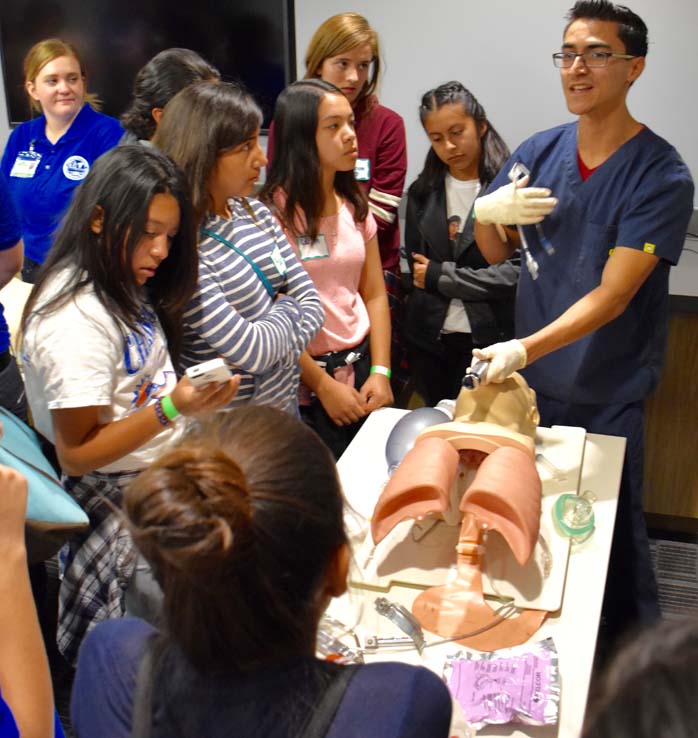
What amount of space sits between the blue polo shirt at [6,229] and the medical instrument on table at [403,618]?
0.98m

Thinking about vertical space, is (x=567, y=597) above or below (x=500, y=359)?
below

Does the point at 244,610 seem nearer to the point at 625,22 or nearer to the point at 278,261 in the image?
the point at 278,261

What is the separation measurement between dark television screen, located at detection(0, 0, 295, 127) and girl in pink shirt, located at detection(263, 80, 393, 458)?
1.33 metres

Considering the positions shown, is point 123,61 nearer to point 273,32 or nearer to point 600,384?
point 273,32

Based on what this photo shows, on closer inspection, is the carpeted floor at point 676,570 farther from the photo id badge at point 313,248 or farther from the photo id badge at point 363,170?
the photo id badge at point 363,170

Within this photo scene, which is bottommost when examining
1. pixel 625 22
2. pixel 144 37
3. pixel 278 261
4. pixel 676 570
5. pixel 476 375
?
pixel 676 570

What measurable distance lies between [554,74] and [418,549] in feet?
6.96

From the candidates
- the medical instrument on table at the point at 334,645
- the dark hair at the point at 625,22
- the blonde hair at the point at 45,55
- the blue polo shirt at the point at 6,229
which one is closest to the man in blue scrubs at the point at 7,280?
the blue polo shirt at the point at 6,229

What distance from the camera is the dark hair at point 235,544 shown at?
2.63 ft

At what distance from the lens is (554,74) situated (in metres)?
3.05

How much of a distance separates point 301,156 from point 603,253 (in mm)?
737

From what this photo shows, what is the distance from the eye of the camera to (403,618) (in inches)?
52.4

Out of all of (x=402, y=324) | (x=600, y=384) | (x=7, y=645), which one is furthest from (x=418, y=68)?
(x=7, y=645)

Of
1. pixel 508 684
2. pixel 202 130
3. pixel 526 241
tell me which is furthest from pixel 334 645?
pixel 526 241
